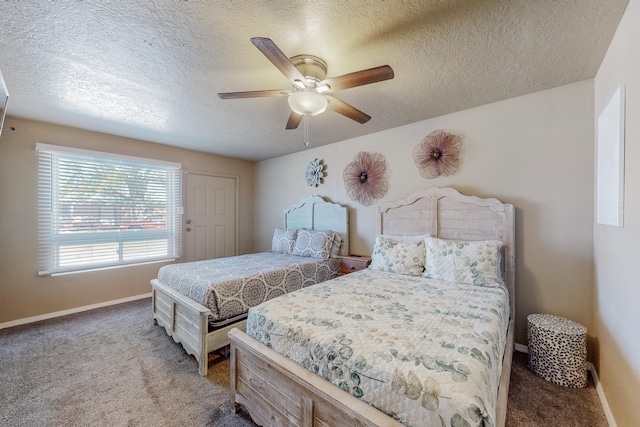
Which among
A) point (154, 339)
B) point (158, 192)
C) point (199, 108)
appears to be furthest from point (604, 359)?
point (158, 192)

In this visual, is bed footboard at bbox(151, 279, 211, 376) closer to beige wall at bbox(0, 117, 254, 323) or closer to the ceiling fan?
beige wall at bbox(0, 117, 254, 323)

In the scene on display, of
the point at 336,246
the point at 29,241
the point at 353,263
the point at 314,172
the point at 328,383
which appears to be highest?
the point at 314,172

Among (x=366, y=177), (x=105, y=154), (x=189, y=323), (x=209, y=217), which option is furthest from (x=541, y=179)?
(x=105, y=154)

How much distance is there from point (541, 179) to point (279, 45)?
248 centimetres

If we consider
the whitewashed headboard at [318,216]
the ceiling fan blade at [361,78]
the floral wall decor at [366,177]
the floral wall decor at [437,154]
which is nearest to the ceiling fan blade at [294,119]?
the ceiling fan blade at [361,78]

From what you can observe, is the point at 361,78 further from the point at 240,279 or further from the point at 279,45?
the point at 240,279

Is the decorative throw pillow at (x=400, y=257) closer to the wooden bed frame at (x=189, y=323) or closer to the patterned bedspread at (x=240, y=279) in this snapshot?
the patterned bedspread at (x=240, y=279)

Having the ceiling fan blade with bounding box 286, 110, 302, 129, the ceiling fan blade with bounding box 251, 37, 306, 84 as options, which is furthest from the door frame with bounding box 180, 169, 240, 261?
the ceiling fan blade with bounding box 251, 37, 306, 84

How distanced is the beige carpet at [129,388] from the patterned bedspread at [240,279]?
53 centimetres

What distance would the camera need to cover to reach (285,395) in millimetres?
1338

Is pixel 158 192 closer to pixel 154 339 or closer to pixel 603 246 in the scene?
pixel 154 339

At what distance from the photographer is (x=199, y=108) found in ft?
8.52

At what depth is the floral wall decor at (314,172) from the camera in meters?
4.02

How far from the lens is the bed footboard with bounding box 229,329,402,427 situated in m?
1.05
